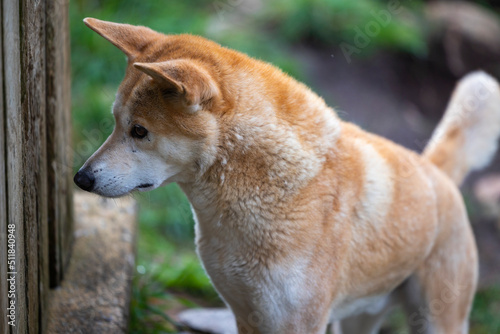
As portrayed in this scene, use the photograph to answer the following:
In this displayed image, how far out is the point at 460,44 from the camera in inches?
331

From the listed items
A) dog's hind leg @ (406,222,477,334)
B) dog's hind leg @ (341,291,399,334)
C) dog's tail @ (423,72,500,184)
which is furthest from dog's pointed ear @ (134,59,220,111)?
dog's hind leg @ (341,291,399,334)

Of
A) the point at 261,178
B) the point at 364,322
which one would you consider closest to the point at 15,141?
the point at 261,178

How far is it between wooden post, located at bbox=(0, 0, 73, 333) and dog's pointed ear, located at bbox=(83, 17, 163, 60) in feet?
0.93

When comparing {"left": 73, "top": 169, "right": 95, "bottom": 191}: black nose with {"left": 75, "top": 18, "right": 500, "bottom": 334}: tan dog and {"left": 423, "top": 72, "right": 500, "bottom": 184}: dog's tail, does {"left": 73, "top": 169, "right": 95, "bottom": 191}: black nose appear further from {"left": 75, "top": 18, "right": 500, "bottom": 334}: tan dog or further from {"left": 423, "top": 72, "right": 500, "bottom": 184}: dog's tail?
{"left": 423, "top": 72, "right": 500, "bottom": 184}: dog's tail

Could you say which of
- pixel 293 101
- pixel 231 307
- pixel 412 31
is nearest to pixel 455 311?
pixel 231 307

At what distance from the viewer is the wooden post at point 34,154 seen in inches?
76.1

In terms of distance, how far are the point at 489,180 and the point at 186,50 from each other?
585cm

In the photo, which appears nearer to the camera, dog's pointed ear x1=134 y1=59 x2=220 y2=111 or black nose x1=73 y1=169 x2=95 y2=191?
dog's pointed ear x1=134 y1=59 x2=220 y2=111

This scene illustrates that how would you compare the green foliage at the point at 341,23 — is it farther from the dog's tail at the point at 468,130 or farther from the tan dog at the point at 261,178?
the tan dog at the point at 261,178

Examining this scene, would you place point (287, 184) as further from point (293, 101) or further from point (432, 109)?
point (432, 109)

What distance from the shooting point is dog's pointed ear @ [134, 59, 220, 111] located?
2.18m

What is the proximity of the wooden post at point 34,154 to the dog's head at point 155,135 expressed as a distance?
33cm

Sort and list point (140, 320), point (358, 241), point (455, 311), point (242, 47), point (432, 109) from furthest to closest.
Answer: point (432, 109) < point (242, 47) < point (140, 320) < point (455, 311) < point (358, 241)

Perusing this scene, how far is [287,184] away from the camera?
2.56 m
